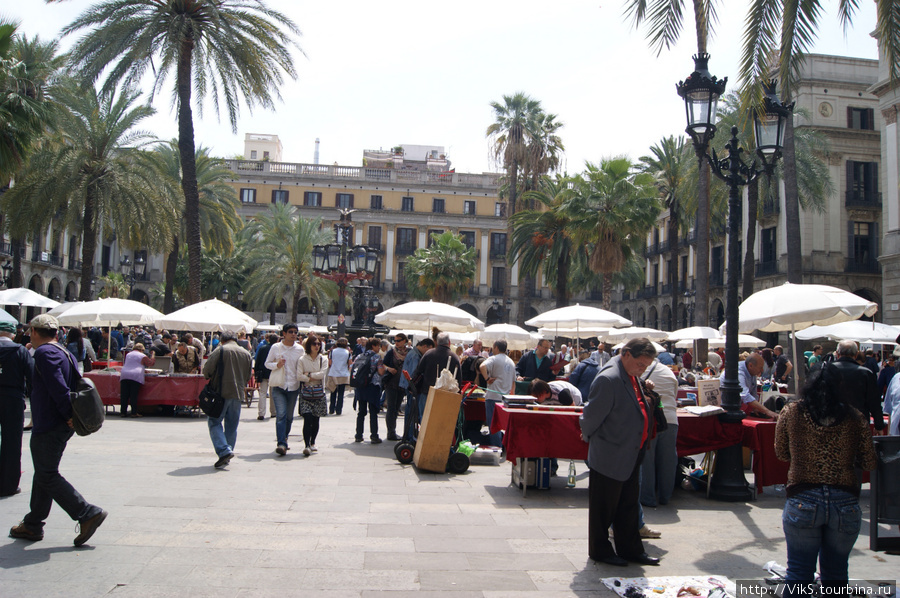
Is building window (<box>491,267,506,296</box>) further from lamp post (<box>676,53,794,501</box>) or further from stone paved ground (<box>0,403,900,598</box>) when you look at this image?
stone paved ground (<box>0,403,900,598</box>)

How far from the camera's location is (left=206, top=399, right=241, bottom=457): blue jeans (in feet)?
27.4

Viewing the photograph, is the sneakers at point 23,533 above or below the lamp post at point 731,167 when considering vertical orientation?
below

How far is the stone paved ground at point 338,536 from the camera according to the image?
4531 mm

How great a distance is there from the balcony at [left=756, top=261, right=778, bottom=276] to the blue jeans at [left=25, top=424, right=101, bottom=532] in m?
34.7

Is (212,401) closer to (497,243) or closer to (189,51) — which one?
(189,51)

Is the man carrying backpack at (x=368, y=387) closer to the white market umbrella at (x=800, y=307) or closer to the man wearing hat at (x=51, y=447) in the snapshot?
the white market umbrella at (x=800, y=307)

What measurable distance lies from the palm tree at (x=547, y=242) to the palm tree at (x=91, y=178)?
16.6 metres

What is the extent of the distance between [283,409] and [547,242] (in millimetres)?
24085

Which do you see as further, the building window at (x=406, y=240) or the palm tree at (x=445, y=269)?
the building window at (x=406, y=240)

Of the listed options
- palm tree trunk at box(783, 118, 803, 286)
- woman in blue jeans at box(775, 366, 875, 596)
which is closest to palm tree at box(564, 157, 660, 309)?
palm tree trunk at box(783, 118, 803, 286)

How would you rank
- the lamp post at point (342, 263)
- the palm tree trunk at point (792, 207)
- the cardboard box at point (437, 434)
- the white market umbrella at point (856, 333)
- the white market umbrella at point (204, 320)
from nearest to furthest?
the cardboard box at point (437, 434), the white market umbrella at point (204, 320), the white market umbrella at point (856, 333), the lamp post at point (342, 263), the palm tree trunk at point (792, 207)

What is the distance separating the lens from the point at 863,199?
110 feet

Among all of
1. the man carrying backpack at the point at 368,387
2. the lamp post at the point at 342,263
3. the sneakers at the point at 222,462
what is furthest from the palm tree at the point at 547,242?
the sneakers at the point at 222,462

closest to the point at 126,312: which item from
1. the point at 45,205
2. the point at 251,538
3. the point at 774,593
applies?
the point at 45,205
